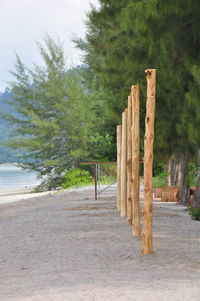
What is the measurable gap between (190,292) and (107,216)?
23.0 ft

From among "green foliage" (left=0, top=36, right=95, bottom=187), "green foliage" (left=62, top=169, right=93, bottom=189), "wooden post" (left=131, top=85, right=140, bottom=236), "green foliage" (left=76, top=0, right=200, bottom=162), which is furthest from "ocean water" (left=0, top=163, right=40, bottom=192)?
"wooden post" (left=131, top=85, right=140, bottom=236)

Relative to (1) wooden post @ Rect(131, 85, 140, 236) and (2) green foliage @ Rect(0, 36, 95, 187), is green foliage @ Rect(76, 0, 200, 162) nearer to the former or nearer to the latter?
(1) wooden post @ Rect(131, 85, 140, 236)

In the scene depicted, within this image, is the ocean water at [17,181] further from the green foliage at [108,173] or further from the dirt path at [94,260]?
the dirt path at [94,260]

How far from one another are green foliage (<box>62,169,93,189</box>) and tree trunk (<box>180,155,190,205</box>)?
9871 millimetres

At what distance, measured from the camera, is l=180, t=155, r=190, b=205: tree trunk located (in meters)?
14.6

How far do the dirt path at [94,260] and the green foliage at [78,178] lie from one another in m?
13.8

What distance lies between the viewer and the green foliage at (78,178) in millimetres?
25842

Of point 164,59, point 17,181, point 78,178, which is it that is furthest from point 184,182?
point 17,181

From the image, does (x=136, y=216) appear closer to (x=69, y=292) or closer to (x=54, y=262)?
(x=54, y=262)

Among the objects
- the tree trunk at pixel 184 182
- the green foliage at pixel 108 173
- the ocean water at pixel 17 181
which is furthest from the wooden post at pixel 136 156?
the ocean water at pixel 17 181

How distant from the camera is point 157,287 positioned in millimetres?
5027

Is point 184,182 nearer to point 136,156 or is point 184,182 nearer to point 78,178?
point 136,156

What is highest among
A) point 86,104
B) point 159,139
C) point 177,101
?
point 86,104

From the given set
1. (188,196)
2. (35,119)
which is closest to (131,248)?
(188,196)
